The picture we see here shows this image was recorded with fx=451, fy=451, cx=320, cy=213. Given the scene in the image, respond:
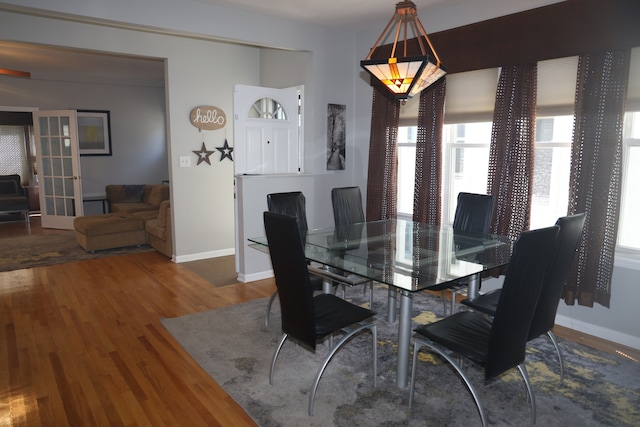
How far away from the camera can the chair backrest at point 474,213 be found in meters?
3.60

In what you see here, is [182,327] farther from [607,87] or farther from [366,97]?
[607,87]

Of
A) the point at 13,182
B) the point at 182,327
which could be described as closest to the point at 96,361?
the point at 182,327

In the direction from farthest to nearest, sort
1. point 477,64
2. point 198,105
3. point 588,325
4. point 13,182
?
point 13,182 < point 198,105 < point 477,64 < point 588,325

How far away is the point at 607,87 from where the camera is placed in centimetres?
316

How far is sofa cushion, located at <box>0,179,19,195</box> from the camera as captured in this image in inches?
334

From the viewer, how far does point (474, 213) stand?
12.1ft

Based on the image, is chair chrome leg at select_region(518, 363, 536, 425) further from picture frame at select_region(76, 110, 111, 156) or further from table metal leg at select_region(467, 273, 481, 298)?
picture frame at select_region(76, 110, 111, 156)

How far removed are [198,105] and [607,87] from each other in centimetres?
418

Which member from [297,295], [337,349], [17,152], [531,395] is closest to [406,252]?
[337,349]

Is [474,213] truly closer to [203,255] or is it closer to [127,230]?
[203,255]

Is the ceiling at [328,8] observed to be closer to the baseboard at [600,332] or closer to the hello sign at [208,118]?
the hello sign at [208,118]

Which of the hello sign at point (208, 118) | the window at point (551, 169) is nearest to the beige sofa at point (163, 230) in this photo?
the hello sign at point (208, 118)

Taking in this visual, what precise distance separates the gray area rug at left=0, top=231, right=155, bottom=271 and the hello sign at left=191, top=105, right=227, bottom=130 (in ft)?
6.36

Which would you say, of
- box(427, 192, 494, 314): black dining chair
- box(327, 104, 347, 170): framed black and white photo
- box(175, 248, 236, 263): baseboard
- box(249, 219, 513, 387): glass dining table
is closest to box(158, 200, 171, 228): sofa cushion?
box(175, 248, 236, 263): baseboard
